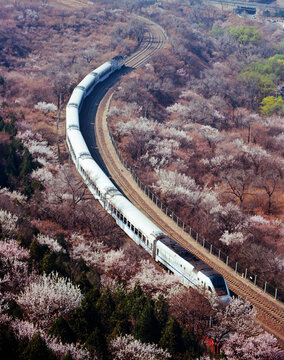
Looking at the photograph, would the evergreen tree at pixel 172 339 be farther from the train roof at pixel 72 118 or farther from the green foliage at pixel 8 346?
the train roof at pixel 72 118

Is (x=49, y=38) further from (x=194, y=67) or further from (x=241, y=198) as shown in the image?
(x=241, y=198)

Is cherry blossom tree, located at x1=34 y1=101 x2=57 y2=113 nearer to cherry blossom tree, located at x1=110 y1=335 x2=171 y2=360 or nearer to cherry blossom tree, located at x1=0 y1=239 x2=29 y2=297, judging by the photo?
cherry blossom tree, located at x1=0 y1=239 x2=29 y2=297

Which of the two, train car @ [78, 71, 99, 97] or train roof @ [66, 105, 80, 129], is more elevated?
train roof @ [66, 105, 80, 129]

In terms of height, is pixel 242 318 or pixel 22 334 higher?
pixel 22 334

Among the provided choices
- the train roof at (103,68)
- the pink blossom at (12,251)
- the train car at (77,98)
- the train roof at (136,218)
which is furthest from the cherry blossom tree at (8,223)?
the train roof at (103,68)

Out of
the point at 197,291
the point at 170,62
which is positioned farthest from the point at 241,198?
the point at 170,62

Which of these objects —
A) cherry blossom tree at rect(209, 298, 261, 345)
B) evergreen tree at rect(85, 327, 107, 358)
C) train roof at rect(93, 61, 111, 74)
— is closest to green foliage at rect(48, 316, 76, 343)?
evergreen tree at rect(85, 327, 107, 358)

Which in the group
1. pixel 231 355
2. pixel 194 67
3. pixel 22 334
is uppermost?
pixel 22 334
